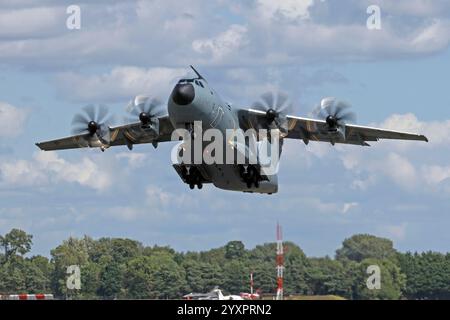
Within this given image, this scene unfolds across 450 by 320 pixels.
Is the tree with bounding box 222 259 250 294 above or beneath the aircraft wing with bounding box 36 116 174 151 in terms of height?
beneath

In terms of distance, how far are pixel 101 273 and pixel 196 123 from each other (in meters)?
19.6

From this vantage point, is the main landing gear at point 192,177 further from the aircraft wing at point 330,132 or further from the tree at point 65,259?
the tree at point 65,259

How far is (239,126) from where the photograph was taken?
48.7m

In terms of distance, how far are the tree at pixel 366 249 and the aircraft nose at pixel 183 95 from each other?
1770 centimetres

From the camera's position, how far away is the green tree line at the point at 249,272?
181ft

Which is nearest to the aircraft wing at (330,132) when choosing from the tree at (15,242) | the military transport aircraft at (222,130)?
the military transport aircraft at (222,130)

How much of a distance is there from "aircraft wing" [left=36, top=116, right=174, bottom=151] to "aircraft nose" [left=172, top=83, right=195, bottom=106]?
6.00 m

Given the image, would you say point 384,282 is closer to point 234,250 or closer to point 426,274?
point 426,274

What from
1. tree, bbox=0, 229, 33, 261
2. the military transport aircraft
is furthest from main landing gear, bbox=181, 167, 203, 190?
tree, bbox=0, 229, 33, 261

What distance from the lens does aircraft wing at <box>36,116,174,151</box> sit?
4841cm

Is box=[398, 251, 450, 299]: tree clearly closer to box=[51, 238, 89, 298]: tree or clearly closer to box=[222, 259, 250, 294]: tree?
box=[222, 259, 250, 294]: tree

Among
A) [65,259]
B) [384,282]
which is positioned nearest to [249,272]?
[384,282]
